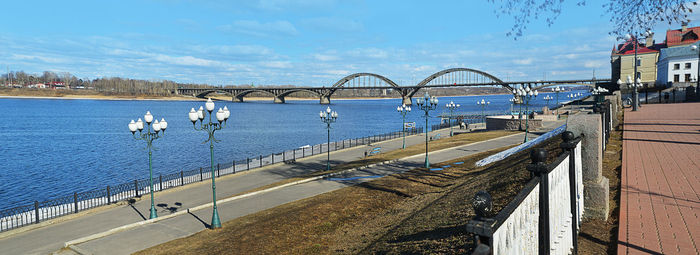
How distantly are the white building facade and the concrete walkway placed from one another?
6115cm

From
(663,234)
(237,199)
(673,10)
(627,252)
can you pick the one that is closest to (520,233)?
(627,252)

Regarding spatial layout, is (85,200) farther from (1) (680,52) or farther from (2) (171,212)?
(1) (680,52)

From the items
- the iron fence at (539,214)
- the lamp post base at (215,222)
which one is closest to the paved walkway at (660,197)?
the iron fence at (539,214)

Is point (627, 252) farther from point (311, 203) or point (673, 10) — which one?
point (311, 203)

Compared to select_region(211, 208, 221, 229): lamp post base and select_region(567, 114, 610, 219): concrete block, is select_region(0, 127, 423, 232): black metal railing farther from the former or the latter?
select_region(567, 114, 610, 219): concrete block

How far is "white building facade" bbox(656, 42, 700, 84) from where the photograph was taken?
6750cm

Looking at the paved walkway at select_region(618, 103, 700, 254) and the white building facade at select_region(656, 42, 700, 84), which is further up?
the white building facade at select_region(656, 42, 700, 84)

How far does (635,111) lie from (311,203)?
25109 millimetres

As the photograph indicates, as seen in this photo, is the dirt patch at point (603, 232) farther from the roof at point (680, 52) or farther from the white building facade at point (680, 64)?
the roof at point (680, 52)

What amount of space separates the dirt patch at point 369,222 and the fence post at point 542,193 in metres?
3.24

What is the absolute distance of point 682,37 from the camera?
75000 mm

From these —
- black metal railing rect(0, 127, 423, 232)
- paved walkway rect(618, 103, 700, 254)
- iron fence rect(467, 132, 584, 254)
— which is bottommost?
black metal railing rect(0, 127, 423, 232)

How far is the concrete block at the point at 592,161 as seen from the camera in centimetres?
629

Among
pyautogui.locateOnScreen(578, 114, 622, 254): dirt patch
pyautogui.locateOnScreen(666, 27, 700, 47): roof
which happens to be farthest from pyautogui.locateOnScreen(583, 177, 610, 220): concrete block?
pyautogui.locateOnScreen(666, 27, 700, 47): roof
